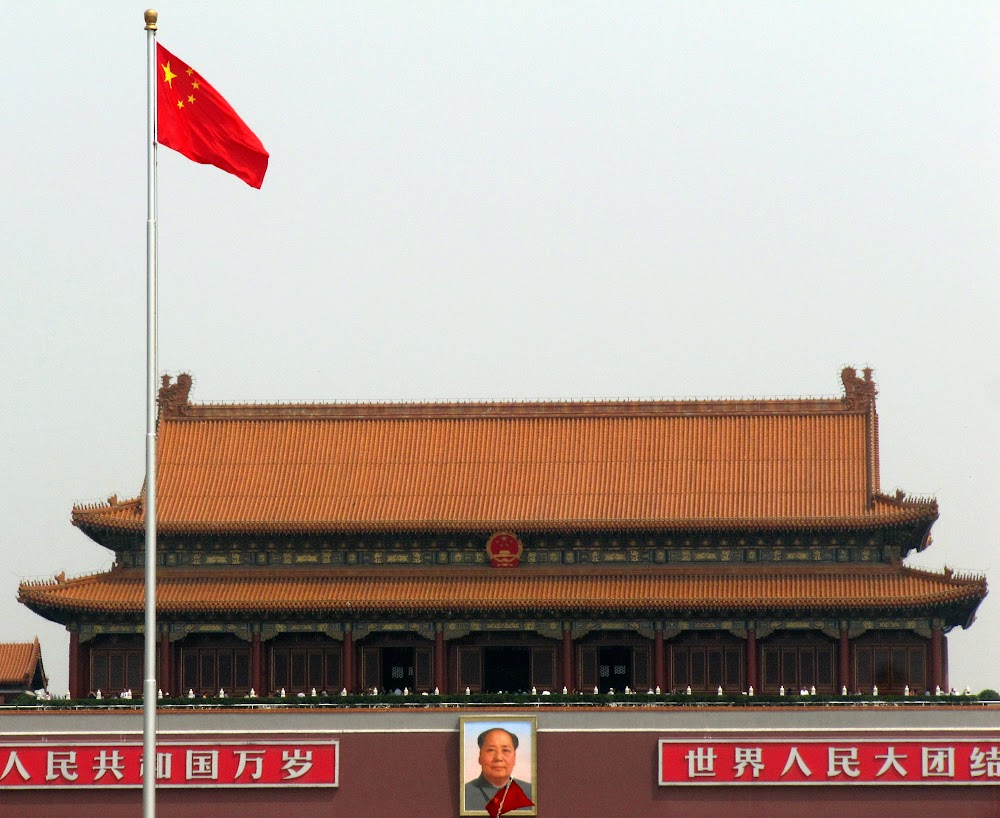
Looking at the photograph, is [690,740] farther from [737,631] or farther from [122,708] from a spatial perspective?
[122,708]

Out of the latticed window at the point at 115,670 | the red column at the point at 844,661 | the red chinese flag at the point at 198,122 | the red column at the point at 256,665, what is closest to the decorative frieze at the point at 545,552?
the red column at the point at 844,661

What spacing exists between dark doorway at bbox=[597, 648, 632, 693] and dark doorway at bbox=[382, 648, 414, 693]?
4.85 metres

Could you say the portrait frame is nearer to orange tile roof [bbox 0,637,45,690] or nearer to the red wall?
the red wall

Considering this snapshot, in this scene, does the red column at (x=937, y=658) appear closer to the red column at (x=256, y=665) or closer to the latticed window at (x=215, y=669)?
the red column at (x=256, y=665)

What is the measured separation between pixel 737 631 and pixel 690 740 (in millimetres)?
5461

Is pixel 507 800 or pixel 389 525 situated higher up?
pixel 389 525

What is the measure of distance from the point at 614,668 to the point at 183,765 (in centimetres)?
1162

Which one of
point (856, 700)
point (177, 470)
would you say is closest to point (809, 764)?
point (856, 700)

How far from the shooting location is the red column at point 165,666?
5738 centimetres

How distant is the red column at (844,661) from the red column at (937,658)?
206 cm

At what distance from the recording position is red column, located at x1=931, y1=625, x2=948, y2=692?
55.7 metres

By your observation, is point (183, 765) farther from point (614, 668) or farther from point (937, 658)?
point (937, 658)

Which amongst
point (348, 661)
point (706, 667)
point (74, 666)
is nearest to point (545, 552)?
point (706, 667)

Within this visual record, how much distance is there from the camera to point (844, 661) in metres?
56.2
